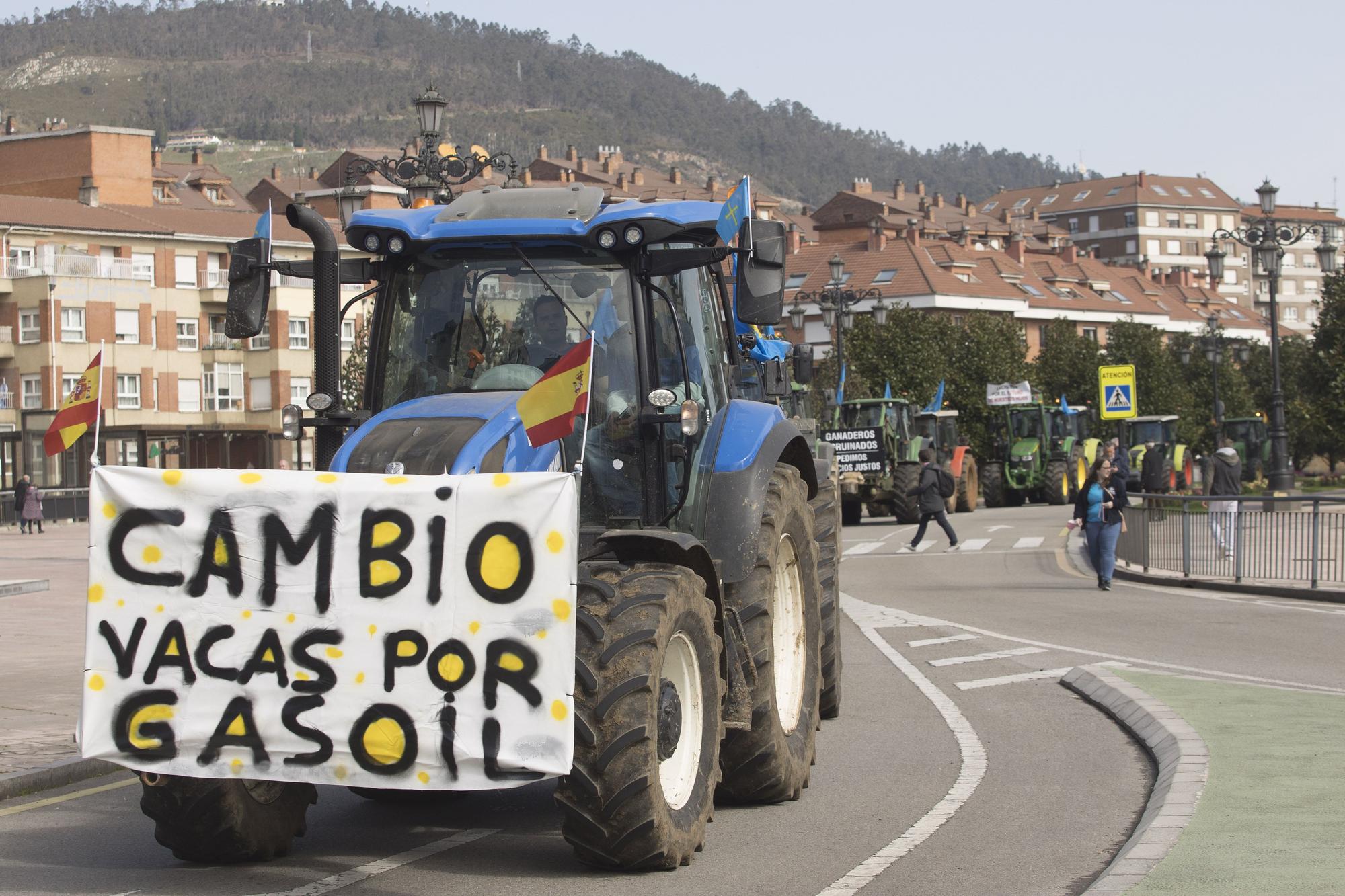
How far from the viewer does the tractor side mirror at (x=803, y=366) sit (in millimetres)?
14297

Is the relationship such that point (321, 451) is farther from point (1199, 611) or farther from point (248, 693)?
point (1199, 611)

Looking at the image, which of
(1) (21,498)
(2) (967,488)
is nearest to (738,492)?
(2) (967,488)

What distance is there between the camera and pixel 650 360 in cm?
836

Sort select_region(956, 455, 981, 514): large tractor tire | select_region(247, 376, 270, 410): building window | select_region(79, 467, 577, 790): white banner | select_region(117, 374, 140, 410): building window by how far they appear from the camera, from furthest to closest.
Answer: select_region(247, 376, 270, 410): building window < select_region(117, 374, 140, 410): building window < select_region(956, 455, 981, 514): large tractor tire < select_region(79, 467, 577, 790): white banner

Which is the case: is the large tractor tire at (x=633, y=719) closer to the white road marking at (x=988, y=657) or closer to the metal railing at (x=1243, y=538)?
the white road marking at (x=988, y=657)

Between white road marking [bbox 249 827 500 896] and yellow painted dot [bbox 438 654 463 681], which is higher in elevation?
yellow painted dot [bbox 438 654 463 681]

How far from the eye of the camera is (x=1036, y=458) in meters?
50.2

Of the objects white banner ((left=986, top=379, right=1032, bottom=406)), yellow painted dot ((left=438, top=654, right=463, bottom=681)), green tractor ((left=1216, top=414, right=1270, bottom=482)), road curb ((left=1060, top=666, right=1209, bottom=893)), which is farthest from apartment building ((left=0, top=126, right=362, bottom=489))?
yellow painted dot ((left=438, top=654, right=463, bottom=681))

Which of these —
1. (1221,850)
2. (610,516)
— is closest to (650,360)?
(610,516)

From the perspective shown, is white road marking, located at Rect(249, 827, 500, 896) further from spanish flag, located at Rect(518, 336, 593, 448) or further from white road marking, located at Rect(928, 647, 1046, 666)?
white road marking, located at Rect(928, 647, 1046, 666)

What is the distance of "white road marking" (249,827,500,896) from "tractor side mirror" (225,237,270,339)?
99.1 inches

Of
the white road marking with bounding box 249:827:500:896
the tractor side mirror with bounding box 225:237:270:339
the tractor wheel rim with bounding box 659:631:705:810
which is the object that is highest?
the tractor side mirror with bounding box 225:237:270:339

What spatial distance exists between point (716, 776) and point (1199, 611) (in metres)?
13.5

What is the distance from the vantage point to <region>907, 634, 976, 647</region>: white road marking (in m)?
16.7
